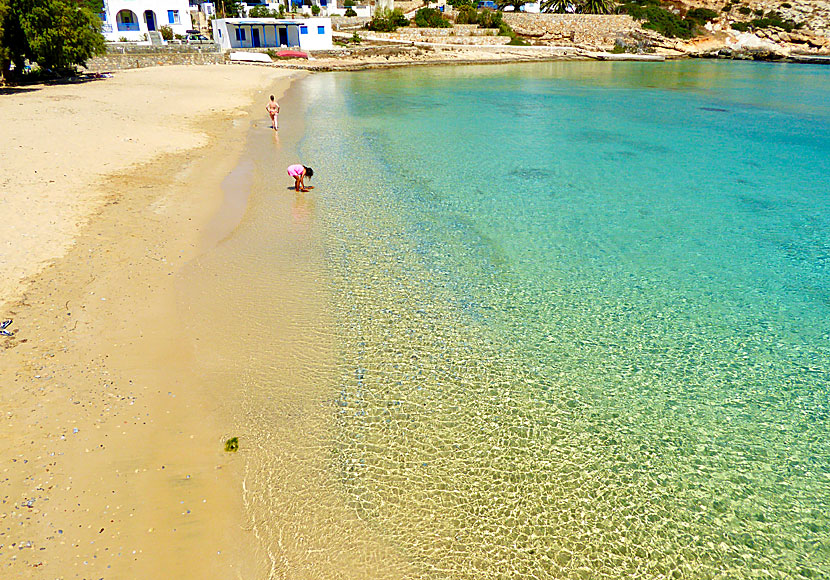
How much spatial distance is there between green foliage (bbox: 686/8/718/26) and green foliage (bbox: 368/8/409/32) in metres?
51.4

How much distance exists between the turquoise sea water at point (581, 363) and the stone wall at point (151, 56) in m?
31.0


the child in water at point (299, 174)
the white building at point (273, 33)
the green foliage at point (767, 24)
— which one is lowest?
the child in water at point (299, 174)

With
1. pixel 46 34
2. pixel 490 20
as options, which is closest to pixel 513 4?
pixel 490 20

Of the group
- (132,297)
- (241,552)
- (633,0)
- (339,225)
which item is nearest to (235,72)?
(339,225)

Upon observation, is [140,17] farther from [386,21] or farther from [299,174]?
[299,174]

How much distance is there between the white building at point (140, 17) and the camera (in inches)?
2184

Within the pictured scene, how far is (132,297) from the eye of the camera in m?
9.27

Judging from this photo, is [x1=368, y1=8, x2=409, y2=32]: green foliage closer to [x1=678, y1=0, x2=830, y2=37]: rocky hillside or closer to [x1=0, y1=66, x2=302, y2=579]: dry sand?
[x1=678, y1=0, x2=830, y2=37]: rocky hillside

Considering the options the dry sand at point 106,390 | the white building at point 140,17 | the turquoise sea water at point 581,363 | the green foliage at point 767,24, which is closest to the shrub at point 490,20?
the green foliage at point 767,24

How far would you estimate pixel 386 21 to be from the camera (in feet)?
248

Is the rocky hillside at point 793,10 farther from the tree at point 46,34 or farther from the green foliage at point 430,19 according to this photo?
the tree at point 46,34

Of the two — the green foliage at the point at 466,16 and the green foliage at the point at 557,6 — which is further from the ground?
the green foliage at the point at 557,6

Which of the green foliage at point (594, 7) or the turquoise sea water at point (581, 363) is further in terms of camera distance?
the green foliage at point (594, 7)

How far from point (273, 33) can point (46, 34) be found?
35680mm
